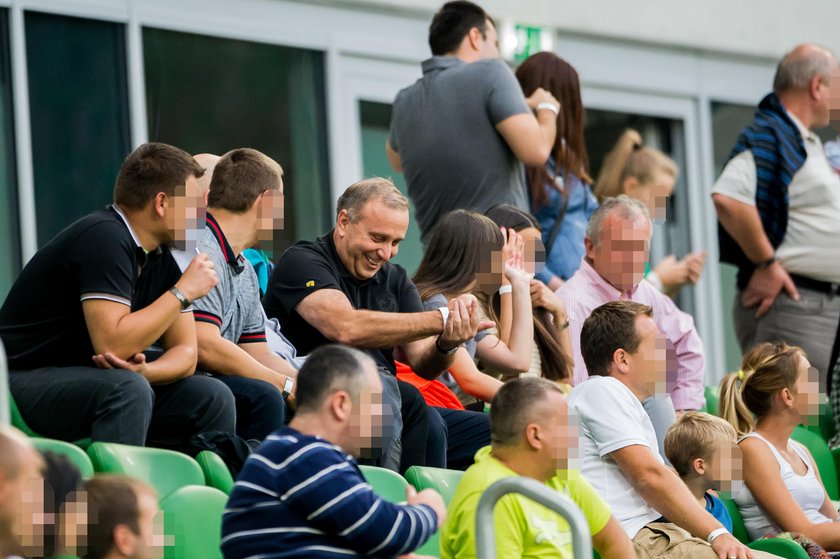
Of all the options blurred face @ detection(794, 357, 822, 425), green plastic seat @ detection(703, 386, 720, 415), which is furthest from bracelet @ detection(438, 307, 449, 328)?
green plastic seat @ detection(703, 386, 720, 415)

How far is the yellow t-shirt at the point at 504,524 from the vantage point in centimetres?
414

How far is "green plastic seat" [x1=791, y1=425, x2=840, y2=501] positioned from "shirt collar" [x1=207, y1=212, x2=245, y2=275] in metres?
2.72

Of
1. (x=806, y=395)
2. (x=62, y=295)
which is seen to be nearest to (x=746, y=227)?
(x=806, y=395)

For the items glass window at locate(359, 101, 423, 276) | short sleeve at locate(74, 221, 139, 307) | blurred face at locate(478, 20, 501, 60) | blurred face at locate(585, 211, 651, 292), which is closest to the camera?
short sleeve at locate(74, 221, 139, 307)

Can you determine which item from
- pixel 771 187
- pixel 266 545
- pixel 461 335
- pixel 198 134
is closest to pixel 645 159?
pixel 771 187

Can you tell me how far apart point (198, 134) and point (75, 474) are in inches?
194

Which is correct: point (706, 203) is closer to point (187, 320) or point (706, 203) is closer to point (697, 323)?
point (697, 323)

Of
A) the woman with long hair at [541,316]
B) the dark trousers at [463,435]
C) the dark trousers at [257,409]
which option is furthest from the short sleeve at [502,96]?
the dark trousers at [257,409]

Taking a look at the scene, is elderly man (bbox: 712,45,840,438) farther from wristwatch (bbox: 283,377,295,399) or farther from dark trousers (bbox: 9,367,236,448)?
dark trousers (bbox: 9,367,236,448)

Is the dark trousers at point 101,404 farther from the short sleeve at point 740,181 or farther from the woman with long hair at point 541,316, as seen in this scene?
the short sleeve at point 740,181

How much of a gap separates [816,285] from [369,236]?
110 inches

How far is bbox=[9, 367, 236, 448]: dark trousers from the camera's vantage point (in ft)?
14.5

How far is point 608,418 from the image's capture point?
4930mm

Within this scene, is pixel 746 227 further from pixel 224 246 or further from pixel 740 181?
pixel 224 246
